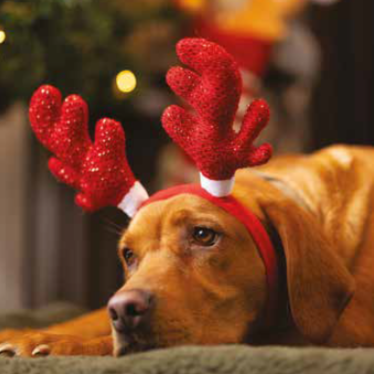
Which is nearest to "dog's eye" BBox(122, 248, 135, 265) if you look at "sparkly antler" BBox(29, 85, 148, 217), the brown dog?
the brown dog

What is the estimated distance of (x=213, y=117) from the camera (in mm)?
1413

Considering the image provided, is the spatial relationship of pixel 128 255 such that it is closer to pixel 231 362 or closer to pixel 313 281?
pixel 313 281

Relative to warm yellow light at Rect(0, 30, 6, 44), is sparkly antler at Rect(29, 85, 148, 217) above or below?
below

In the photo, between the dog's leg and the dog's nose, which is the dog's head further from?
the dog's leg

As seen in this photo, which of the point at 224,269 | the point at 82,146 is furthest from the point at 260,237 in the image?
the point at 82,146

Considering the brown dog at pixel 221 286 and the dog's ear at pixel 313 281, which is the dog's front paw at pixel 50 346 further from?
the dog's ear at pixel 313 281

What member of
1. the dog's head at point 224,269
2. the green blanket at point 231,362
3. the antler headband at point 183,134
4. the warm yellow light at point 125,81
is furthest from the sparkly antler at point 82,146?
the warm yellow light at point 125,81

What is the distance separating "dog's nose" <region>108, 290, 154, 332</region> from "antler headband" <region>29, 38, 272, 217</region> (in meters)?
0.35

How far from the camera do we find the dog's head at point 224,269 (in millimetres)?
1409

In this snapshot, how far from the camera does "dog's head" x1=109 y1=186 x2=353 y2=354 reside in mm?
1409

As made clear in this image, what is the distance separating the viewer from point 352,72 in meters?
4.04

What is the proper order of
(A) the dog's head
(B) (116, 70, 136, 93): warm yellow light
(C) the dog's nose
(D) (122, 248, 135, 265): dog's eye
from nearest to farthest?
(C) the dog's nose → (A) the dog's head → (D) (122, 248, 135, 265): dog's eye → (B) (116, 70, 136, 93): warm yellow light

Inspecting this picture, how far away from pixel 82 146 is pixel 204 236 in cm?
36

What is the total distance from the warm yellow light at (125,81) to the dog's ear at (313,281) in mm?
1348
